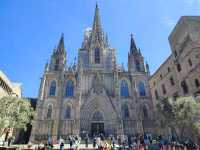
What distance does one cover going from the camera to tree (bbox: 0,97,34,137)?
15.7 meters

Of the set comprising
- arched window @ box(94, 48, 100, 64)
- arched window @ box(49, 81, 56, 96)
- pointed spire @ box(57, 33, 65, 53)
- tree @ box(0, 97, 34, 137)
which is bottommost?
tree @ box(0, 97, 34, 137)

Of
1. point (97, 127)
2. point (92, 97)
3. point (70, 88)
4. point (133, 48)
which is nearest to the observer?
point (97, 127)

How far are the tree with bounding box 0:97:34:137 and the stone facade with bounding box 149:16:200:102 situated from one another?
21.1 meters

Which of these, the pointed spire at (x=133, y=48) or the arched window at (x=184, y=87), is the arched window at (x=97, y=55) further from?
the arched window at (x=184, y=87)

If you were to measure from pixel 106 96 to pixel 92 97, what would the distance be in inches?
104

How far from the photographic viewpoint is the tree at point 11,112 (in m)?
15.7

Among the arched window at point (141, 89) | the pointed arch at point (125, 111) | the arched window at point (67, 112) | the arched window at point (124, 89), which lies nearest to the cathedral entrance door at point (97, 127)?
the pointed arch at point (125, 111)

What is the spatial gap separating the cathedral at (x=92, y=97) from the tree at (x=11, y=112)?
30.3 ft

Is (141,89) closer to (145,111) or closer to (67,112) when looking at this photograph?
(145,111)

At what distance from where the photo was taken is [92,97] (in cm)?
3000

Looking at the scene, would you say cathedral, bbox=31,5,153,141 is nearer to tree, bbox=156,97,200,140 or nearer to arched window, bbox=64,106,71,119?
arched window, bbox=64,106,71,119

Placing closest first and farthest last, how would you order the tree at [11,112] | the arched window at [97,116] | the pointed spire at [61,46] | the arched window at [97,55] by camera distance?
the tree at [11,112]
the arched window at [97,116]
the arched window at [97,55]
the pointed spire at [61,46]

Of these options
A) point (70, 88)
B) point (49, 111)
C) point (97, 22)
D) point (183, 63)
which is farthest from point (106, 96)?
point (97, 22)

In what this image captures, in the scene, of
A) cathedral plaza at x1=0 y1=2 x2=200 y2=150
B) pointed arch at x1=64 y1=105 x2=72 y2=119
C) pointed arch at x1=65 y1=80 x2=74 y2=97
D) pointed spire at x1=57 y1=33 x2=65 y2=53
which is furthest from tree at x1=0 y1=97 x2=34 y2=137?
pointed spire at x1=57 y1=33 x2=65 y2=53
